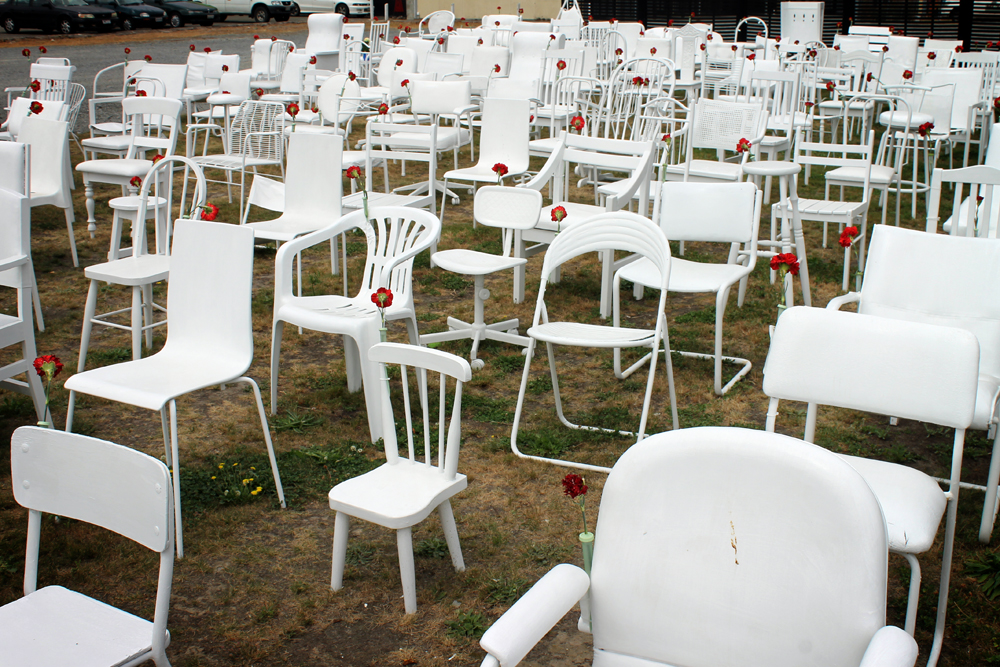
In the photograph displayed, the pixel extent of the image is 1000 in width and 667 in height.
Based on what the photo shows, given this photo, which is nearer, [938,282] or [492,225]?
[938,282]

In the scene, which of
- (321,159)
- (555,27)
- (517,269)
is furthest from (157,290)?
(555,27)

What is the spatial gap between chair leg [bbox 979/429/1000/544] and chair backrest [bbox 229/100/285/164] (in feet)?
15.7

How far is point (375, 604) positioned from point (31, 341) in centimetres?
178

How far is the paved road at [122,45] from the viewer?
14320 mm

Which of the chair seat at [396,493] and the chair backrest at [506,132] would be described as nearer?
the chair seat at [396,493]

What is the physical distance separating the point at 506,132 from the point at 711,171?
4.39 ft

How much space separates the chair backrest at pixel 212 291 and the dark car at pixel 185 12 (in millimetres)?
22385

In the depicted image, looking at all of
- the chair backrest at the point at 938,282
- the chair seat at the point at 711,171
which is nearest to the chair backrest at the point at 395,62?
the chair seat at the point at 711,171

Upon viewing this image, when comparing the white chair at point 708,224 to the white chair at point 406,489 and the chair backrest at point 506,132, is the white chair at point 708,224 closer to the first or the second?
the white chair at point 406,489

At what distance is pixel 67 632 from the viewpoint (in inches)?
71.4

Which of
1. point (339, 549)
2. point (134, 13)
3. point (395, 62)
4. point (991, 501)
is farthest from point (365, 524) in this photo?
point (134, 13)

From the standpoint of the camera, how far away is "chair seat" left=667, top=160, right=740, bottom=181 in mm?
5605

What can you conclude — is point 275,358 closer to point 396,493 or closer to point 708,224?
point 396,493

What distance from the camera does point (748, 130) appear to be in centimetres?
562
